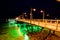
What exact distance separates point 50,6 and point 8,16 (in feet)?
288

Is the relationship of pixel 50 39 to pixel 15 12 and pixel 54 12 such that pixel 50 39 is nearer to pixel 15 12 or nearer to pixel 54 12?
pixel 54 12

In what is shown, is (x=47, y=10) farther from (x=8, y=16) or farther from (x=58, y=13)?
(x=8, y=16)

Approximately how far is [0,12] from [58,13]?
84.3 m

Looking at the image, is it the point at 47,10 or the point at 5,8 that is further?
the point at 5,8

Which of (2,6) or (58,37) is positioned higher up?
(2,6)

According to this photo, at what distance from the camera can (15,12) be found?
604 ft

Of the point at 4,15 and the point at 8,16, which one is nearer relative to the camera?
the point at 4,15

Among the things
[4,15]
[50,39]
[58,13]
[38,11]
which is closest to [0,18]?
[4,15]

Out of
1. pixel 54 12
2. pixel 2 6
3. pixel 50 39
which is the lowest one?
pixel 50 39

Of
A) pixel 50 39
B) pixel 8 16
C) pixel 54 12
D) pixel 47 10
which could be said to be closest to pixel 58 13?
pixel 54 12

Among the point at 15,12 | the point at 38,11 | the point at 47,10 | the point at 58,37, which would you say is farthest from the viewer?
the point at 15,12

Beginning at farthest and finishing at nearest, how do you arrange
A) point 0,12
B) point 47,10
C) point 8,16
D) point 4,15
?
point 8,16, point 4,15, point 0,12, point 47,10

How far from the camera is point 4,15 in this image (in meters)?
160

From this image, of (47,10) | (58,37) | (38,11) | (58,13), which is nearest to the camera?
(58,37)
